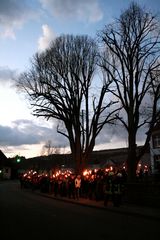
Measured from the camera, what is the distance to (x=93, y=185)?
29.4 m

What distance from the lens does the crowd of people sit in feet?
77.8

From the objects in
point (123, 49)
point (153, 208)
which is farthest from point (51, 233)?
point (123, 49)

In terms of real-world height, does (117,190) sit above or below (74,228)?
above

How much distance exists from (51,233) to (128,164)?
49.8 feet

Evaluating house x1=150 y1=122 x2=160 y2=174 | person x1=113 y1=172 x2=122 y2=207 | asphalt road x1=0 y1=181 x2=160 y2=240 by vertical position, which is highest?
house x1=150 y1=122 x2=160 y2=174

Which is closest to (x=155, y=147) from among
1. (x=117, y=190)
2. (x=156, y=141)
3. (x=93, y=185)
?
(x=156, y=141)

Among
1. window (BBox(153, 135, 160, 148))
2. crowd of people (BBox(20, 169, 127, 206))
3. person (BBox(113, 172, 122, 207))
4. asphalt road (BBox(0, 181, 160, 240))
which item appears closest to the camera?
asphalt road (BBox(0, 181, 160, 240))

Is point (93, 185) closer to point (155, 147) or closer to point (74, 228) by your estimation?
point (74, 228)

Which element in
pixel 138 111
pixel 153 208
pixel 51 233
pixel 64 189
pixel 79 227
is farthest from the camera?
pixel 64 189

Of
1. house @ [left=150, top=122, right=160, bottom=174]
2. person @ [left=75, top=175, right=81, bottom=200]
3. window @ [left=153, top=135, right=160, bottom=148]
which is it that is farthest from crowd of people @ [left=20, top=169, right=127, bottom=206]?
window @ [left=153, top=135, right=160, bottom=148]

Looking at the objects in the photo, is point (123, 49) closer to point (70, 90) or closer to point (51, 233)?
point (70, 90)

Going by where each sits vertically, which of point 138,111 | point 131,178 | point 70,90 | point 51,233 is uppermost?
point 70,90

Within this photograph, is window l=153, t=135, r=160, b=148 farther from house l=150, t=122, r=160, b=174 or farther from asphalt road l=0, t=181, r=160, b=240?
asphalt road l=0, t=181, r=160, b=240

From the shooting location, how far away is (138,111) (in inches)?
1070
